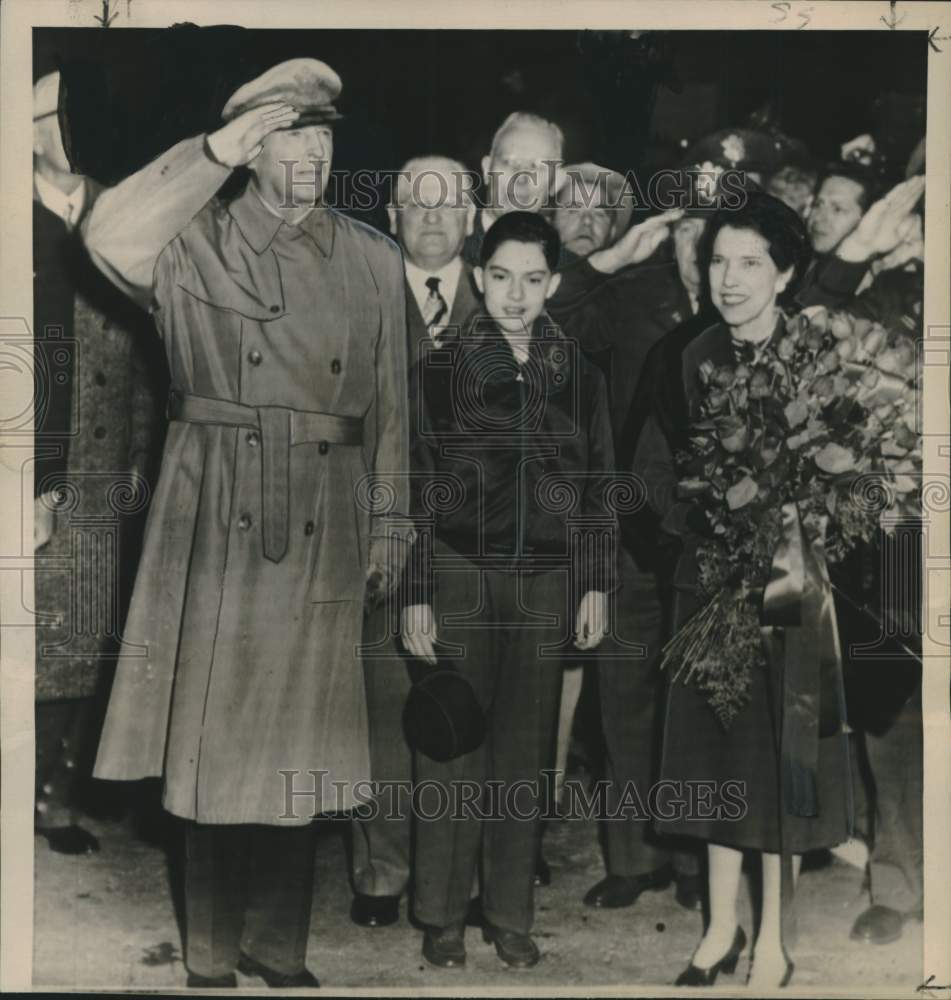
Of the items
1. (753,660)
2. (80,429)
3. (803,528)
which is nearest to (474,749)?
(753,660)

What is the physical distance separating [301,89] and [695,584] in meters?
2.33

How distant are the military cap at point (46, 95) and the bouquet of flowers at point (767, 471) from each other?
8.55ft

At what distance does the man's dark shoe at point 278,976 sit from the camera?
6059mm

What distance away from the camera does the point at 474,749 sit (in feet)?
19.7

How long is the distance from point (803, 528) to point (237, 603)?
6.90 feet

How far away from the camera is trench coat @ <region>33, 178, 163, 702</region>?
19.6 feet

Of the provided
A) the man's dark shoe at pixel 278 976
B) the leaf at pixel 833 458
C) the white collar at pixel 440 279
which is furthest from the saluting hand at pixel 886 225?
the man's dark shoe at pixel 278 976

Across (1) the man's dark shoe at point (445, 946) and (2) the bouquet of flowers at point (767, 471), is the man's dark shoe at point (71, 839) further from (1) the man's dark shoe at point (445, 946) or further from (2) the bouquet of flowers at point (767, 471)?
(2) the bouquet of flowers at point (767, 471)

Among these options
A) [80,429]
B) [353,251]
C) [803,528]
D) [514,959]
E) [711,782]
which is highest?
[353,251]

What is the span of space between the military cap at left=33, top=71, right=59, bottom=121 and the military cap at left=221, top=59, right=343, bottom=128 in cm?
66

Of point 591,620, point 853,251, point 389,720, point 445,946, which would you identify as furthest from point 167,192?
point 445,946

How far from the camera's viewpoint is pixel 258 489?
5.89m

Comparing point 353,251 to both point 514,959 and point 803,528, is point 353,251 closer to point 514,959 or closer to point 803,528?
point 803,528

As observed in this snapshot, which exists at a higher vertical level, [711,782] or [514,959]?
[711,782]
